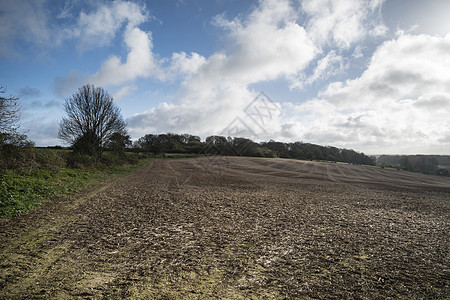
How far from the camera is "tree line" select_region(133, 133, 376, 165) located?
76750mm

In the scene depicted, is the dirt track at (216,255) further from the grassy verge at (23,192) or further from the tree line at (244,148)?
A: the tree line at (244,148)

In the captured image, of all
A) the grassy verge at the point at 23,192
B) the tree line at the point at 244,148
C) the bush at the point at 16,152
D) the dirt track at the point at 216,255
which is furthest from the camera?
the tree line at the point at 244,148

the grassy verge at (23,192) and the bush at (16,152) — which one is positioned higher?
the bush at (16,152)

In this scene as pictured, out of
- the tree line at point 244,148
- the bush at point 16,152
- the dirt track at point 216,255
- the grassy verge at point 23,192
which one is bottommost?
the dirt track at point 216,255

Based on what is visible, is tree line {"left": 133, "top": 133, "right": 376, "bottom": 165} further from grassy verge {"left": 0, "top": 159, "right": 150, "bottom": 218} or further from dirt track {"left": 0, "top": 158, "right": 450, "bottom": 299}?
dirt track {"left": 0, "top": 158, "right": 450, "bottom": 299}

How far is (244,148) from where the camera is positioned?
80.4 metres

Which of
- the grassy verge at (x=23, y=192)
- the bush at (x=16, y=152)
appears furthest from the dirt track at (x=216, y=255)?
the bush at (x=16, y=152)

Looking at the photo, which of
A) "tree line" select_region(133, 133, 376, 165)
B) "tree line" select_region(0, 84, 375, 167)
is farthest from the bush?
"tree line" select_region(133, 133, 376, 165)

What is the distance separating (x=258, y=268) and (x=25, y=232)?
7.32 meters

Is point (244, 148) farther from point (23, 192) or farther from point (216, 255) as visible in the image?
point (216, 255)

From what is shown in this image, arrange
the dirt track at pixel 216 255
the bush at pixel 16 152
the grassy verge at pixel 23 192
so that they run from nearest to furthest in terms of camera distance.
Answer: the dirt track at pixel 216 255, the grassy verge at pixel 23 192, the bush at pixel 16 152

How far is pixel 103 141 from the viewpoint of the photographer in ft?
105

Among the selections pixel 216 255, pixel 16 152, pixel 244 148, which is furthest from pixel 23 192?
pixel 244 148

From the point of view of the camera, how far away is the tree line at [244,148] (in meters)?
76.8
